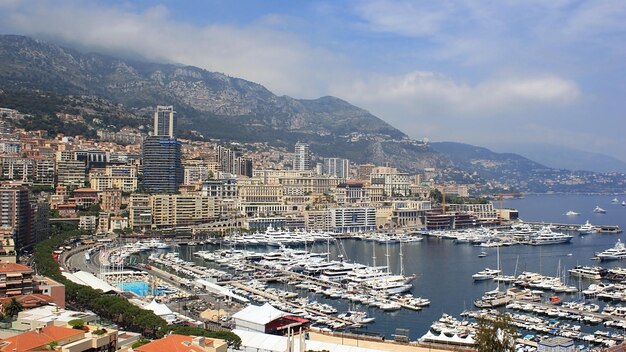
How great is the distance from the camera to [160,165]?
60.4 meters

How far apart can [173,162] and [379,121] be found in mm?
111670

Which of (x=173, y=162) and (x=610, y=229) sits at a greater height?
(x=173, y=162)

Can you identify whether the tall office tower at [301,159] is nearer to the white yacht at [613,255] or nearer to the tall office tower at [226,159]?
the tall office tower at [226,159]

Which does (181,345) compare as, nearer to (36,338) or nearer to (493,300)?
(36,338)

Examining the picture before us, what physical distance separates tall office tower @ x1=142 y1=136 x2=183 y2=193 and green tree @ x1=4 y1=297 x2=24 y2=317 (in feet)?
135

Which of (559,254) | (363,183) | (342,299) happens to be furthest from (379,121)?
(342,299)

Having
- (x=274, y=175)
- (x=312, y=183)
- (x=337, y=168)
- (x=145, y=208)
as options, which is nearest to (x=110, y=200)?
(x=145, y=208)

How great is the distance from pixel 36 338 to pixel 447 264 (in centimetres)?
2900

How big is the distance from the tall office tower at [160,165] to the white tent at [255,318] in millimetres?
40230

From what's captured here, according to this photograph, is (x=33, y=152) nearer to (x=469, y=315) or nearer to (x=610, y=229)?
(x=469, y=315)

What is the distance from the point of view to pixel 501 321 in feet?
42.1

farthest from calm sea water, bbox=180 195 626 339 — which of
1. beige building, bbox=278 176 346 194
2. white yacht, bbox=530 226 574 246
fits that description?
beige building, bbox=278 176 346 194

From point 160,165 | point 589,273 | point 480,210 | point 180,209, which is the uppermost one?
point 160,165

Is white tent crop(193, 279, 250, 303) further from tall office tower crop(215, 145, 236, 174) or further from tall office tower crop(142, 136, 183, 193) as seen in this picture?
tall office tower crop(215, 145, 236, 174)
